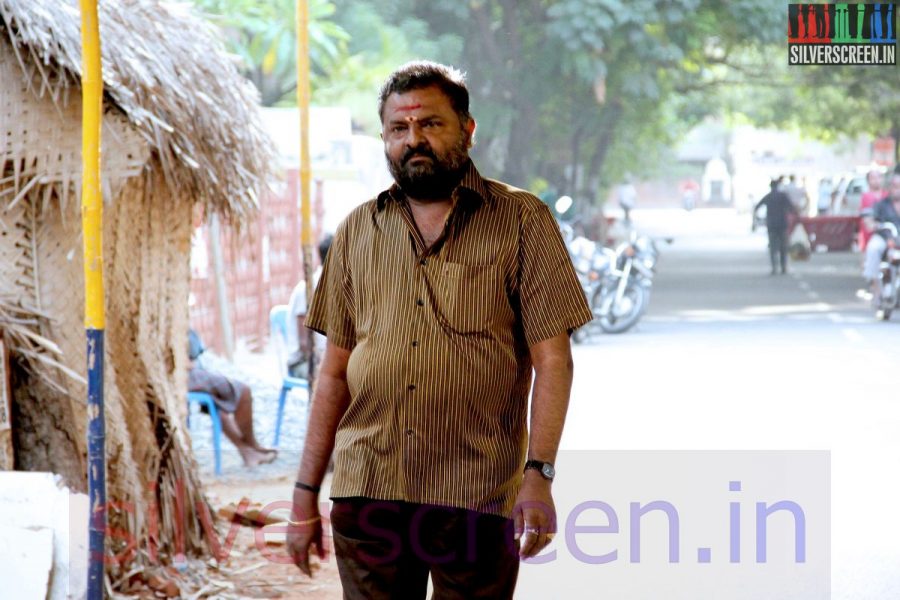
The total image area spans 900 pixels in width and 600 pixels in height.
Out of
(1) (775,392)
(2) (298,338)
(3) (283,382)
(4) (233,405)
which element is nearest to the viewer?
(4) (233,405)

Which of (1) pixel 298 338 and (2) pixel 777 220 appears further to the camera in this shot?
(2) pixel 777 220

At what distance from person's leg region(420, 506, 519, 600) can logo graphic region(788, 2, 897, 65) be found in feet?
38.9

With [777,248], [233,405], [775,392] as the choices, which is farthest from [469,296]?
[777,248]

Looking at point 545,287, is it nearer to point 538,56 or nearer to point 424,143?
point 424,143

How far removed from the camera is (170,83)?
601cm

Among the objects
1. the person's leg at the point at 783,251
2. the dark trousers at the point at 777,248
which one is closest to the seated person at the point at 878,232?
the dark trousers at the point at 777,248

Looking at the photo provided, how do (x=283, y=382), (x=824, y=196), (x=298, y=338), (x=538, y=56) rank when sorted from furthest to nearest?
(x=824, y=196), (x=538, y=56), (x=298, y=338), (x=283, y=382)

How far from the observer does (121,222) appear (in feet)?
19.5

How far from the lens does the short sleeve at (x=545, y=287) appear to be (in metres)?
3.28

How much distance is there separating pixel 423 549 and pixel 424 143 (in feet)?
2.92

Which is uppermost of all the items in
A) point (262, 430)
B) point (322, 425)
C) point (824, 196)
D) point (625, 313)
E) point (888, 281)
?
point (824, 196)

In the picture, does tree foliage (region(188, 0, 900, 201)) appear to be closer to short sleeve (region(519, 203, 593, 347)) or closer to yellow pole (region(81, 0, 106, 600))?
yellow pole (region(81, 0, 106, 600))

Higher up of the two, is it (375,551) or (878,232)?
(878,232)

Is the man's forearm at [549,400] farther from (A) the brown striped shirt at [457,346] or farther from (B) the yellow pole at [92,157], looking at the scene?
(B) the yellow pole at [92,157]
